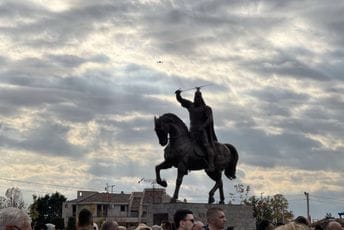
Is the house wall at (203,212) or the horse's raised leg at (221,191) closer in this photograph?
the house wall at (203,212)

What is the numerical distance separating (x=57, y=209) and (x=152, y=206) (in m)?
80.8

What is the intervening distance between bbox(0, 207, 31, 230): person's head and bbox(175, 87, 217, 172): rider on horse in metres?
16.9

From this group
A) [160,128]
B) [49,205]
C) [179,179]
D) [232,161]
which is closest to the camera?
[160,128]

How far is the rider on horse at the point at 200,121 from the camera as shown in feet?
74.1

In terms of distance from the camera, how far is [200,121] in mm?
22703

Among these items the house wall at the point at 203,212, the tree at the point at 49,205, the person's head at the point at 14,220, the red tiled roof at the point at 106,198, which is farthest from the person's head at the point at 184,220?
the red tiled roof at the point at 106,198

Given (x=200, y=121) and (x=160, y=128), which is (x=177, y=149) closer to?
(x=160, y=128)

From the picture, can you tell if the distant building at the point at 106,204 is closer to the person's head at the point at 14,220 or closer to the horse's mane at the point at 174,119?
the horse's mane at the point at 174,119

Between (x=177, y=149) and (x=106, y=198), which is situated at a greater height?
(x=106, y=198)

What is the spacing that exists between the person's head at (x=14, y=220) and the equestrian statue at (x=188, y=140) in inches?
650

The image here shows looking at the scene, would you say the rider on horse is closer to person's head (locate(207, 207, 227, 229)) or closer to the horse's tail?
the horse's tail

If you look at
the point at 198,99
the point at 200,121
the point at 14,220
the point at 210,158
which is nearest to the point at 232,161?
the point at 210,158

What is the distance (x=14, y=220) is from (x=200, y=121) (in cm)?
1719

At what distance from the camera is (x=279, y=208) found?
59.1 m
